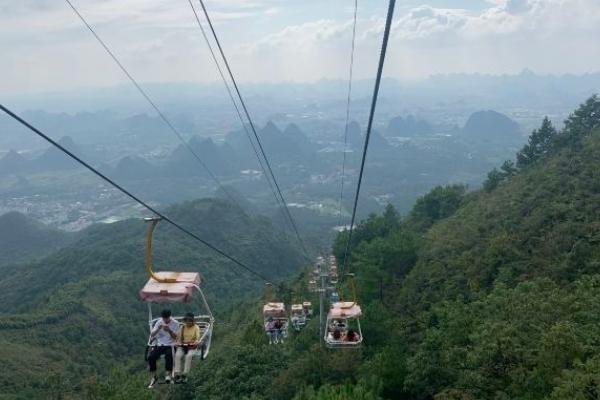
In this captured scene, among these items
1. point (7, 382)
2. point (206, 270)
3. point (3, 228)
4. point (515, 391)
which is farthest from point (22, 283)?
point (515, 391)

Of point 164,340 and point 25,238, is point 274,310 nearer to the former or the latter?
point 164,340

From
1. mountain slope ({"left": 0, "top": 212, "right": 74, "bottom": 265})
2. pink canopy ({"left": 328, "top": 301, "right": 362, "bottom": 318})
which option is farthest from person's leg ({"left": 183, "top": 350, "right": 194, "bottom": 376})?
mountain slope ({"left": 0, "top": 212, "right": 74, "bottom": 265})

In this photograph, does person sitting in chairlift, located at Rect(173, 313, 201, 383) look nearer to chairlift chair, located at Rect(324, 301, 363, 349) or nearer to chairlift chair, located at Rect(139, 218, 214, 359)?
chairlift chair, located at Rect(139, 218, 214, 359)

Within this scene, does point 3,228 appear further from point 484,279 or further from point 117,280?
point 484,279

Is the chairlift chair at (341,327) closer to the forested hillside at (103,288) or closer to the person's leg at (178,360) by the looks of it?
the person's leg at (178,360)

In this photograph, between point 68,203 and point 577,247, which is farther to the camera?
point 68,203

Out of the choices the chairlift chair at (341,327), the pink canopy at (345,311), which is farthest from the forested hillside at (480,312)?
the pink canopy at (345,311)
